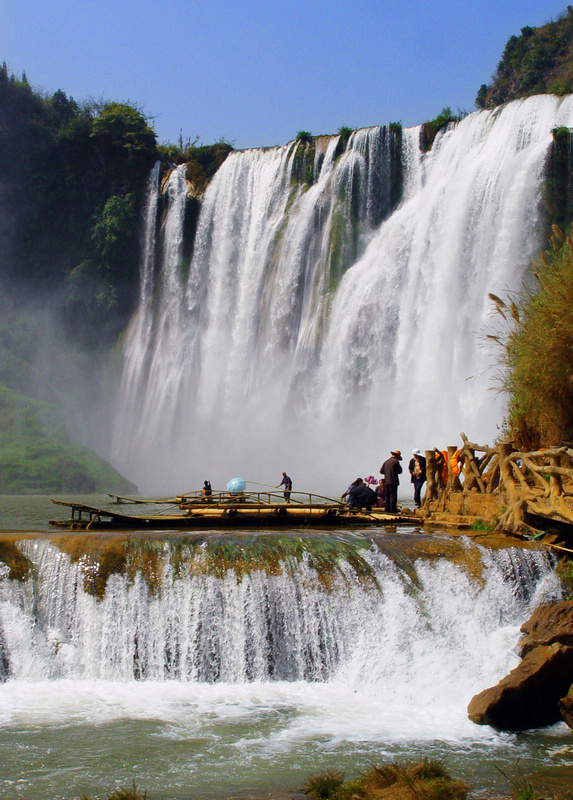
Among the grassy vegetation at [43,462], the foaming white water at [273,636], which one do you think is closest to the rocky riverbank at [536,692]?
the foaming white water at [273,636]

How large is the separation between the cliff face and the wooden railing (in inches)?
1922

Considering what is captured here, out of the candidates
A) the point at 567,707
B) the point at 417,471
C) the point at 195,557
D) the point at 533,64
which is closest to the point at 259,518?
the point at 417,471

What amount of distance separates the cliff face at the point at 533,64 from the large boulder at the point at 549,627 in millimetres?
54102

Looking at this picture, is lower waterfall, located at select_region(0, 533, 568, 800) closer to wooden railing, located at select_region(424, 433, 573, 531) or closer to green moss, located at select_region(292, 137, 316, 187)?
wooden railing, located at select_region(424, 433, 573, 531)

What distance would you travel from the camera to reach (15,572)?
458 inches

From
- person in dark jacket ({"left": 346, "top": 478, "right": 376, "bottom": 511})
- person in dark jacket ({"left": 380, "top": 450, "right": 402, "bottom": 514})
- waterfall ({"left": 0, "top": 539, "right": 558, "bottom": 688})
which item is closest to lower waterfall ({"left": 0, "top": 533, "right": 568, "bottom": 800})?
waterfall ({"left": 0, "top": 539, "right": 558, "bottom": 688})

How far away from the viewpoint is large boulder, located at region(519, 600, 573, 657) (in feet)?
31.7

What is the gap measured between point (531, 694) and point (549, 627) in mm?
1079

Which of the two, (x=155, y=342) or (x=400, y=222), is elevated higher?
(x=400, y=222)

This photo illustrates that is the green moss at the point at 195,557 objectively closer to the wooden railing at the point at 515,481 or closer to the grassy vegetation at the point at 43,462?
the wooden railing at the point at 515,481

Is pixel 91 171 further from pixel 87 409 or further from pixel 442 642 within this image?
pixel 442 642

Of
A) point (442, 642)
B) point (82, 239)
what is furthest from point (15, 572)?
point (82, 239)

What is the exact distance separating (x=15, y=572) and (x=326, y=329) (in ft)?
83.4

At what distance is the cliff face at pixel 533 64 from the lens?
60.3 meters
